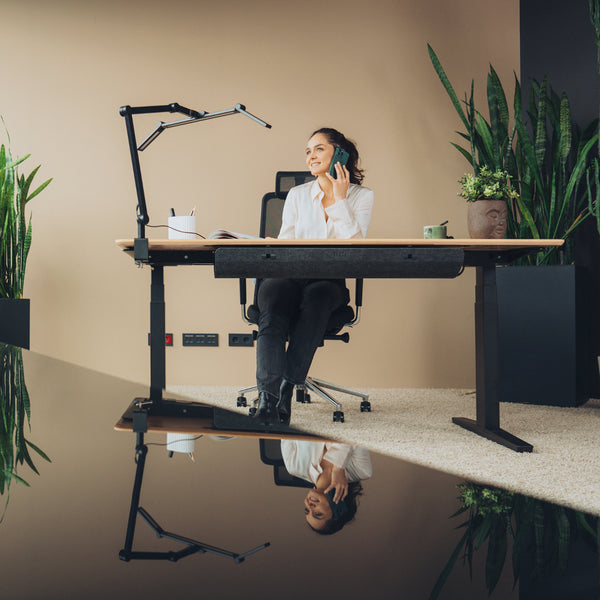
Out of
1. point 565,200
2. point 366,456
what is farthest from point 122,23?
point 366,456

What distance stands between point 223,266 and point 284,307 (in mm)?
393

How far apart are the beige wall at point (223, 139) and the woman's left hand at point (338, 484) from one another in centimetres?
298

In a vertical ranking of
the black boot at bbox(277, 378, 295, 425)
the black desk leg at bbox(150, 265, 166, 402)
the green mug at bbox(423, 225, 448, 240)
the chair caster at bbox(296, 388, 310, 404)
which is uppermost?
the green mug at bbox(423, 225, 448, 240)

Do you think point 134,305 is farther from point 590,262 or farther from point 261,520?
point 261,520

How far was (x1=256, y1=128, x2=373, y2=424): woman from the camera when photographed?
1.94 meters

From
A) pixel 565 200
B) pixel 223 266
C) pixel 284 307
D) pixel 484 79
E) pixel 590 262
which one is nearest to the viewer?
pixel 223 266

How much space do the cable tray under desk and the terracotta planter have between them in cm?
17

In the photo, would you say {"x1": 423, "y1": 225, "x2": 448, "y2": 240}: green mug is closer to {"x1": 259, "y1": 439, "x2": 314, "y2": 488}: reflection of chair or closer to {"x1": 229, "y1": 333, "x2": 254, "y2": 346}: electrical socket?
{"x1": 229, "y1": 333, "x2": 254, "y2": 346}: electrical socket

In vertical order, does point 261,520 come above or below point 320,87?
below

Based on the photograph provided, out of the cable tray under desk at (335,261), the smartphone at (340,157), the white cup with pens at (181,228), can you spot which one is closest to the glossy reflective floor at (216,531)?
the cable tray under desk at (335,261)

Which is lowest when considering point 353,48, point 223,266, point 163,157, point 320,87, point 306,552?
point 306,552

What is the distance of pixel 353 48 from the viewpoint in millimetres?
3158

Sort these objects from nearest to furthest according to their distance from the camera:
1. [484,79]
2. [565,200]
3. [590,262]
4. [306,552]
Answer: [306,552] → [565,200] → [590,262] → [484,79]

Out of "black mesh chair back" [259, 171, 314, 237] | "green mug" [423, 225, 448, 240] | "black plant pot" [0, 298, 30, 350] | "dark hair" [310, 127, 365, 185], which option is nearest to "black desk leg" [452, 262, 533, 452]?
"green mug" [423, 225, 448, 240]
